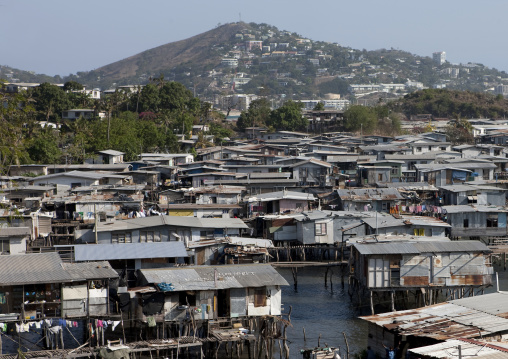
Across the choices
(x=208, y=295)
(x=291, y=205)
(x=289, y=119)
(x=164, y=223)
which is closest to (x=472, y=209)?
(x=291, y=205)

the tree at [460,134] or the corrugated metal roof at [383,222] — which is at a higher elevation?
the tree at [460,134]

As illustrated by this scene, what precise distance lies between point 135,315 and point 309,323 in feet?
20.5

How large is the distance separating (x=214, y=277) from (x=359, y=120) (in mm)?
58558

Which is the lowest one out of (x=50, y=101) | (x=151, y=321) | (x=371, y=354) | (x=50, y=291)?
(x=371, y=354)

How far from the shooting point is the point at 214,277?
22.2 meters

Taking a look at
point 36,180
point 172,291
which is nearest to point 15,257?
point 172,291

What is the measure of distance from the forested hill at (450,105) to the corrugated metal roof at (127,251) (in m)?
78.8

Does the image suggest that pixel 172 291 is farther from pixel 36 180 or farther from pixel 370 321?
pixel 36 180

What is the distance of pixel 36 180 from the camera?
42656 millimetres

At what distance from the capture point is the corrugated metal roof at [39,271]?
20672 millimetres

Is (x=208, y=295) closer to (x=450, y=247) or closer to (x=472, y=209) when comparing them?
(x=450, y=247)

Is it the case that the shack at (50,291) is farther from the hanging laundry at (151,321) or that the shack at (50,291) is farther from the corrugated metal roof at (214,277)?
Answer: the corrugated metal roof at (214,277)

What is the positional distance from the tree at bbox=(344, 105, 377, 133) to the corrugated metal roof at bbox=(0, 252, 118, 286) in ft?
193

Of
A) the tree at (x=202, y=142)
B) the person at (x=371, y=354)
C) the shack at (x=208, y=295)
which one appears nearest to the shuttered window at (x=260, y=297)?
the shack at (x=208, y=295)
